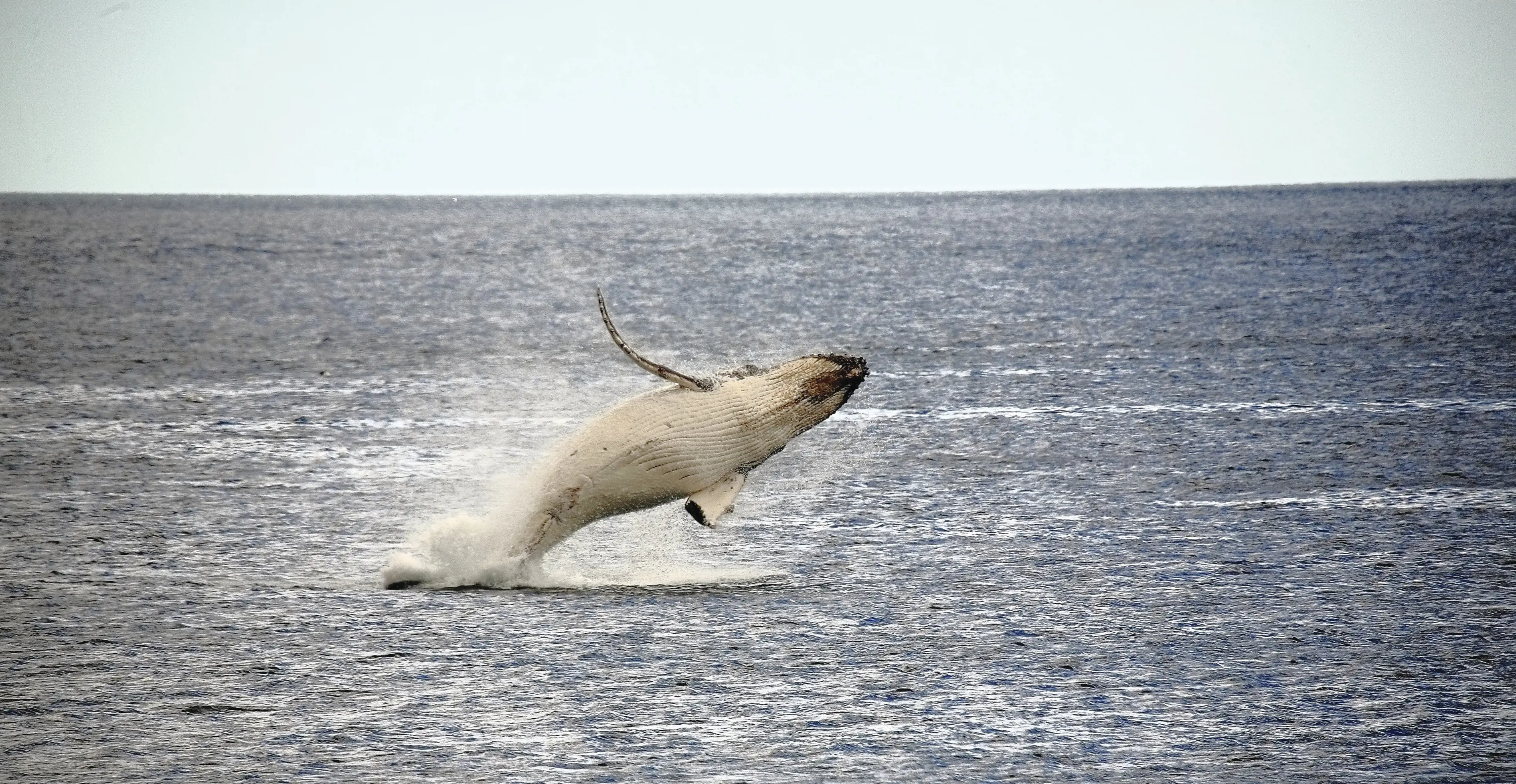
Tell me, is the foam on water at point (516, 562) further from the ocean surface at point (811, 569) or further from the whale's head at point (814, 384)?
the whale's head at point (814, 384)

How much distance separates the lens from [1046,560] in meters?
8.34

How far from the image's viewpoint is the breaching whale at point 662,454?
761 cm

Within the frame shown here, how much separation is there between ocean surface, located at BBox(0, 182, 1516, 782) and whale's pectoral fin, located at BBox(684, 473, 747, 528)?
374mm

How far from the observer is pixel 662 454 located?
7590 mm

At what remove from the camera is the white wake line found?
44.7 feet

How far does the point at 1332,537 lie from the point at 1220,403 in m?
5.66

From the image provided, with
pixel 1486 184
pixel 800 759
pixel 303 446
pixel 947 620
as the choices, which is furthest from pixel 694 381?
pixel 1486 184

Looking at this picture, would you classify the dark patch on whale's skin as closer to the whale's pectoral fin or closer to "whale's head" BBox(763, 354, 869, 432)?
the whale's pectoral fin

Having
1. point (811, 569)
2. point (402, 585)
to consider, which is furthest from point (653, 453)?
point (402, 585)

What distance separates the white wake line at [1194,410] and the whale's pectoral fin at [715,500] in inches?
237

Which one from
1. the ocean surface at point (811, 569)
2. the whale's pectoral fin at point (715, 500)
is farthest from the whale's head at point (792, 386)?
the ocean surface at point (811, 569)

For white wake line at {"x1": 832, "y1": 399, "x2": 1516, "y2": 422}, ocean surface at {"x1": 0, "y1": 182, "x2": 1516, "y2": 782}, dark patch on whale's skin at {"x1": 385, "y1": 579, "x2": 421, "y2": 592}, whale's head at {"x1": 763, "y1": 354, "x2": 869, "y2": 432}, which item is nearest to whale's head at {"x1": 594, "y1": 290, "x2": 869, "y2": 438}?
whale's head at {"x1": 763, "y1": 354, "x2": 869, "y2": 432}

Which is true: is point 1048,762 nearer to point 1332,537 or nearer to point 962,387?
point 1332,537

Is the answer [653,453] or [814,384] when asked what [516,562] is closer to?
[653,453]
